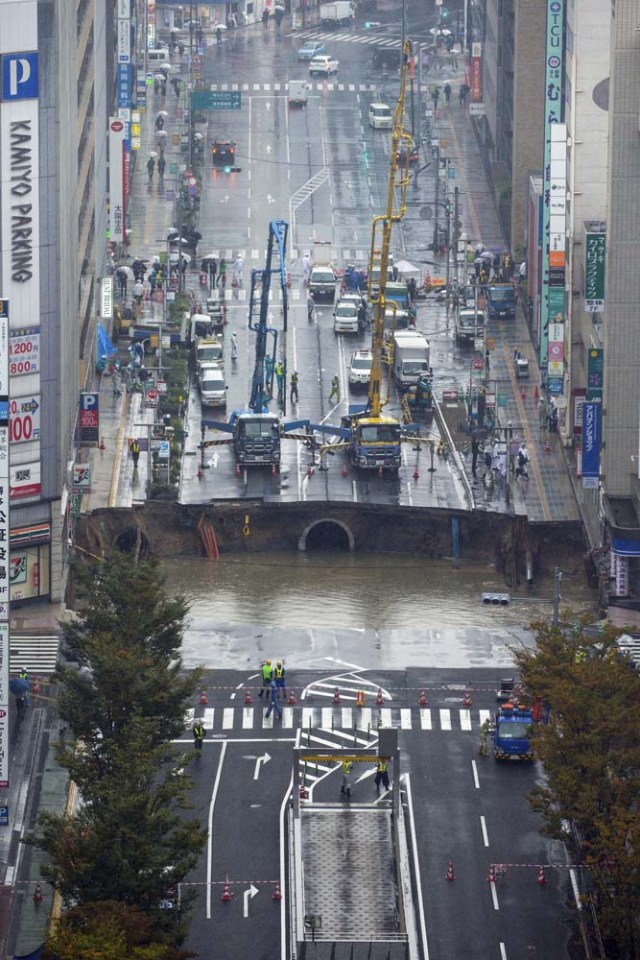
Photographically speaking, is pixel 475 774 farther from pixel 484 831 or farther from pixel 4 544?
pixel 4 544

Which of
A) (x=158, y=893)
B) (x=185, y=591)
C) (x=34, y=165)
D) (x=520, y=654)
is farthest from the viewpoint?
(x=185, y=591)

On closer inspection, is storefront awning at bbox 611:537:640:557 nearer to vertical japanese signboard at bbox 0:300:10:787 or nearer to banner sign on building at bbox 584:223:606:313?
banner sign on building at bbox 584:223:606:313

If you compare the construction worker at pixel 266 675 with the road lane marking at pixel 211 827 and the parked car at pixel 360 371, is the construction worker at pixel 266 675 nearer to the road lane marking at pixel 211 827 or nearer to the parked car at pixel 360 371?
the road lane marking at pixel 211 827

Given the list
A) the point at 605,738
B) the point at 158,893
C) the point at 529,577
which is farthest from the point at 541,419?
the point at 158,893

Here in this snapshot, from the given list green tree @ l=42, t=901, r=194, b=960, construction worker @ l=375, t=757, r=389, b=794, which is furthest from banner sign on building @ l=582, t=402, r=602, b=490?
green tree @ l=42, t=901, r=194, b=960

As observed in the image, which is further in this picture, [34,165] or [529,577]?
[529,577]

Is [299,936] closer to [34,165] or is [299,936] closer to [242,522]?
[34,165]

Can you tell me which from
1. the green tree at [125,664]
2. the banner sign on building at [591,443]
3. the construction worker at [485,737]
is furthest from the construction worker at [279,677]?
the banner sign on building at [591,443]
